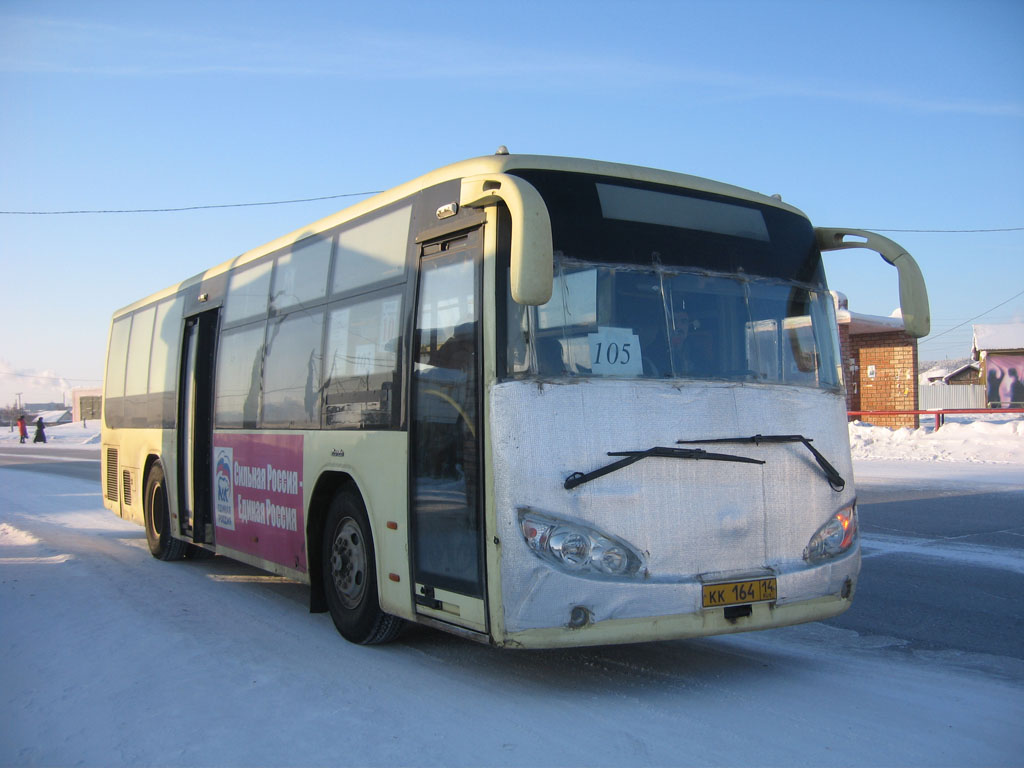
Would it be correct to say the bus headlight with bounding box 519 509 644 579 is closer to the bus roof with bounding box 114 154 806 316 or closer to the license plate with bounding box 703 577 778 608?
the license plate with bounding box 703 577 778 608

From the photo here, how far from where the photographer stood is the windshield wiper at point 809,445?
541cm

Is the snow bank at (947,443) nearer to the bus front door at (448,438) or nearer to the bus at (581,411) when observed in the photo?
the bus at (581,411)

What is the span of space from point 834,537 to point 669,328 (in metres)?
1.65

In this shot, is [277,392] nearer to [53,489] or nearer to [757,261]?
[757,261]

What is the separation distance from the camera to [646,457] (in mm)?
5109

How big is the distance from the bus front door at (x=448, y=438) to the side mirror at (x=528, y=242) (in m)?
0.57

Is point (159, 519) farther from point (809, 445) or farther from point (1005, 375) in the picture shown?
point (1005, 375)

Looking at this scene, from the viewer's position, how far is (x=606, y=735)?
14.9 ft

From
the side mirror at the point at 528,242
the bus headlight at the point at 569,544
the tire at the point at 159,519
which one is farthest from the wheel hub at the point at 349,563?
the tire at the point at 159,519

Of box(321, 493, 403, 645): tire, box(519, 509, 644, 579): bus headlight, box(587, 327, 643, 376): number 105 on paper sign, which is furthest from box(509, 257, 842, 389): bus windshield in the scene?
box(321, 493, 403, 645): tire

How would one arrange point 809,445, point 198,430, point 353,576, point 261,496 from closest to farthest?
point 809,445 < point 353,576 < point 261,496 < point 198,430

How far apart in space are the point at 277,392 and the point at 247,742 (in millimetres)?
3857

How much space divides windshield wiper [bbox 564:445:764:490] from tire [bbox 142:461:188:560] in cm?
701

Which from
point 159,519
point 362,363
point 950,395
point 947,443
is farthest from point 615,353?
point 950,395
